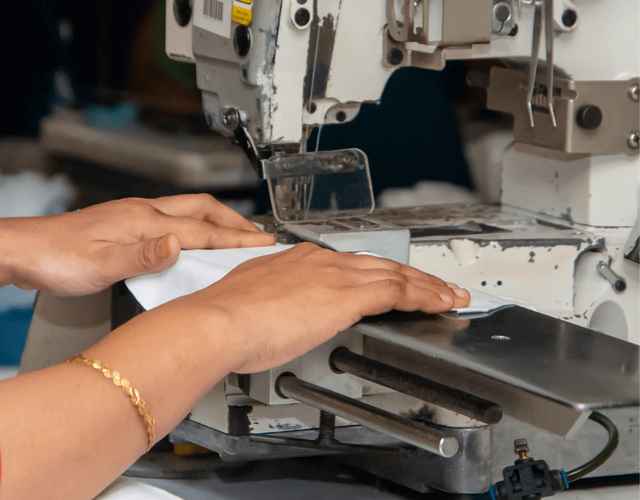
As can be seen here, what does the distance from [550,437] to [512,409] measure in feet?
1.59

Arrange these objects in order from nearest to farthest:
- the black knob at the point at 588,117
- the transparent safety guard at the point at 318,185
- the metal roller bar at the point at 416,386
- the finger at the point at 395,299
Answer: the metal roller bar at the point at 416,386 < the finger at the point at 395,299 < the transparent safety guard at the point at 318,185 < the black knob at the point at 588,117

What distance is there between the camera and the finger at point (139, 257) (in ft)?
5.25

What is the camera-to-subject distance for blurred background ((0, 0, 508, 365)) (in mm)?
2930

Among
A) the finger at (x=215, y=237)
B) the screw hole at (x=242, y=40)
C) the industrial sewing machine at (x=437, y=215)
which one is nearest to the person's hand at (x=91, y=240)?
the finger at (x=215, y=237)

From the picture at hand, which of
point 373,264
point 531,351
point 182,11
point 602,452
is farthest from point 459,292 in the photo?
point 182,11

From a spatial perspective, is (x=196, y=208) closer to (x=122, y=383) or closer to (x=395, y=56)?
(x=395, y=56)

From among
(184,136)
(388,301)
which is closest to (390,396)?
(388,301)

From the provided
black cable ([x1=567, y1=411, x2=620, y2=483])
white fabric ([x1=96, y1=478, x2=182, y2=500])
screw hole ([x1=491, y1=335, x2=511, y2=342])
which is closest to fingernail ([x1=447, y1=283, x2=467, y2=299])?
screw hole ([x1=491, y1=335, x2=511, y2=342])

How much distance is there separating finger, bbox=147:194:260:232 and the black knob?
0.52 meters

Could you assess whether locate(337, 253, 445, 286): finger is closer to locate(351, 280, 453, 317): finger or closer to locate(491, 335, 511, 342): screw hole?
locate(351, 280, 453, 317): finger

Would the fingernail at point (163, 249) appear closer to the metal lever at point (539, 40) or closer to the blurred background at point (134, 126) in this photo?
the metal lever at point (539, 40)

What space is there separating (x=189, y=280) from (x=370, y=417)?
0.31m

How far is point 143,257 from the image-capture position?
163 cm

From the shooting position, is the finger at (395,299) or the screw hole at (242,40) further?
the screw hole at (242,40)
